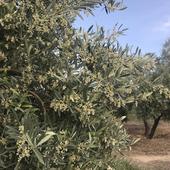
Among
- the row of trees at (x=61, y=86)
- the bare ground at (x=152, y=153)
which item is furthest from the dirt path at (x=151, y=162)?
the row of trees at (x=61, y=86)

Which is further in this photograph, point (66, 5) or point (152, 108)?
point (152, 108)

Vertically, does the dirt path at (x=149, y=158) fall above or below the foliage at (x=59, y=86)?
below

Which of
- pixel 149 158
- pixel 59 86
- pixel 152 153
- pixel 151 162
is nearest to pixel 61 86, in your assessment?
pixel 59 86

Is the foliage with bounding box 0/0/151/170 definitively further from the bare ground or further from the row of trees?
the bare ground

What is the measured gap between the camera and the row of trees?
363cm

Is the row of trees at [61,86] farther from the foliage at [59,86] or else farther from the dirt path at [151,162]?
the dirt path at [151,162]

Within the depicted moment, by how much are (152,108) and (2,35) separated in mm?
27278

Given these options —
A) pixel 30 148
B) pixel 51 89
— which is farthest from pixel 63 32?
pixel 30 148

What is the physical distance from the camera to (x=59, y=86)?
375 cm

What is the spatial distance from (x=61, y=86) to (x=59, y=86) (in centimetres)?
2

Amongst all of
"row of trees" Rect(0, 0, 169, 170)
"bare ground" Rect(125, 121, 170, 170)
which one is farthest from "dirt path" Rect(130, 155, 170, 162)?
"row of trees" Rect(0, 0, 169, 170)

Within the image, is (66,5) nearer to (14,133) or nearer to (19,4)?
(19,4)

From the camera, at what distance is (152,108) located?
30688 mm

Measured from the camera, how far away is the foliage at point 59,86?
143 inches
